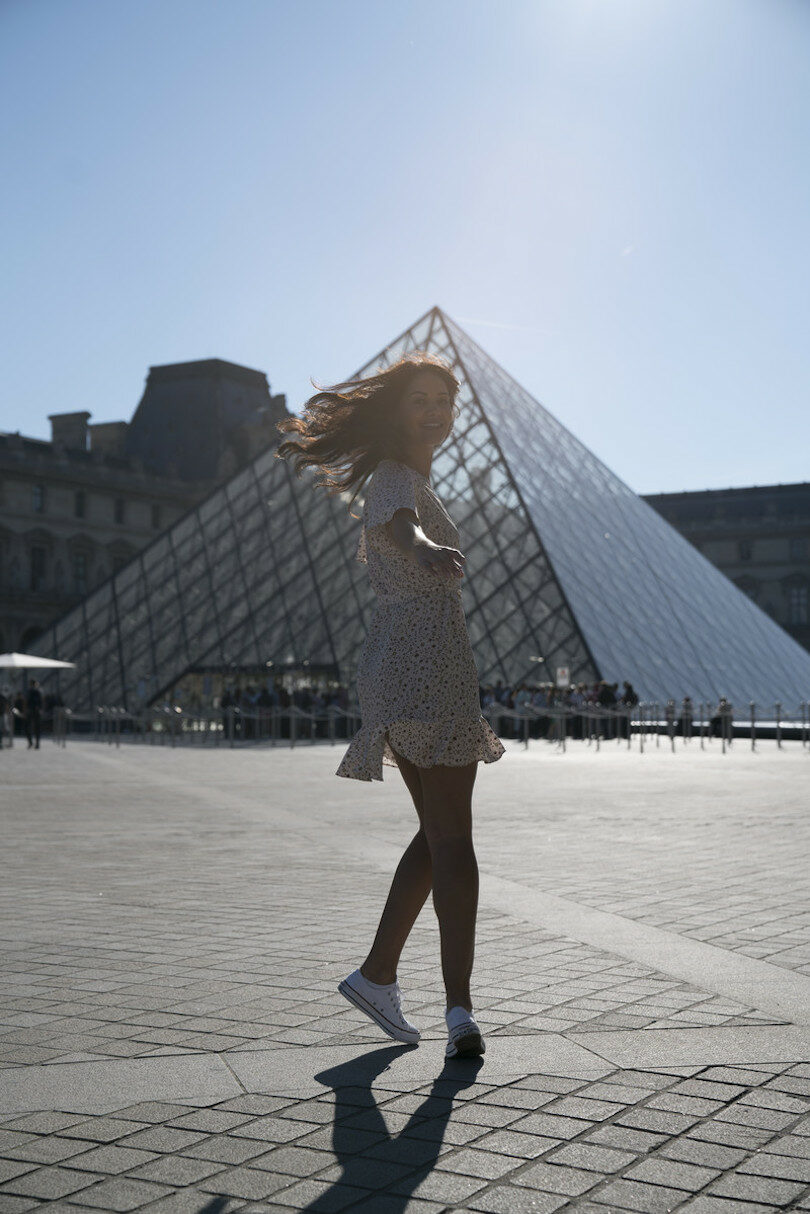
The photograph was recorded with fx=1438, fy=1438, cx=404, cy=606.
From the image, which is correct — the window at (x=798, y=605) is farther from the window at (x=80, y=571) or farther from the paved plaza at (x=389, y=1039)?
the paved plaza at (x=389, y=1039)

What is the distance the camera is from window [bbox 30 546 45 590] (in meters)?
61.1

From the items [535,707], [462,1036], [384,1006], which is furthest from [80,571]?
[462,1036]

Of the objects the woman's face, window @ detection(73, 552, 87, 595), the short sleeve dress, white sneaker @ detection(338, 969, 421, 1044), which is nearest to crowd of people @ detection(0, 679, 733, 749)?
the woman's face

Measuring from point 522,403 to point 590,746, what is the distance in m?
13.9

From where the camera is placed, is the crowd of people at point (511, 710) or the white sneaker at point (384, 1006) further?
the crowd of people at point (511, 710)

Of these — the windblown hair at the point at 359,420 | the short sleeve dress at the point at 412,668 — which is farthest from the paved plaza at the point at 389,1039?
the windblown hair at the point at 359,420

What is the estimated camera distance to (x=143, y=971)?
4.21 meters

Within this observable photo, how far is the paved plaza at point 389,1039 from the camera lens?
7.93 ft

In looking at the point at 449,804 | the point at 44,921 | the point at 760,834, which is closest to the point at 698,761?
the point at 760,834

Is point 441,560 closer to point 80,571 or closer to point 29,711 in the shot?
point 29,711

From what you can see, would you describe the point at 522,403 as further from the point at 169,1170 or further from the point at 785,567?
the point at 785,567

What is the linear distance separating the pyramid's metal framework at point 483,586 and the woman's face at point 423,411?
23.5 meters

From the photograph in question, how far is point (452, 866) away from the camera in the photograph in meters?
3.39

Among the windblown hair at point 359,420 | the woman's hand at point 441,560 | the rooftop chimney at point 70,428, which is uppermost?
the rooftop chimney at point 70,428
